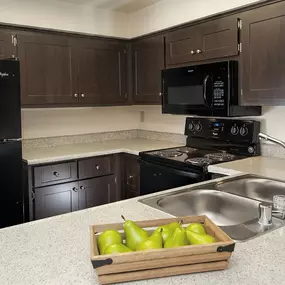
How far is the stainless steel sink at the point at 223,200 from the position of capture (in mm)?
1517

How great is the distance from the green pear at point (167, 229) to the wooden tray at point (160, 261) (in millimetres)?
75

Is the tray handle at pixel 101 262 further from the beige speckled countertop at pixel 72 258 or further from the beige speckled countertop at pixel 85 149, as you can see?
the beige speckled countertop at pixel 85 149

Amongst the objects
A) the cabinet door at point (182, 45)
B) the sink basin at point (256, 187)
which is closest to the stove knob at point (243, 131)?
the cabinet door at point (182, 45)

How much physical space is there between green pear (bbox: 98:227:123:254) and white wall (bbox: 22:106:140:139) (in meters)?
2.53

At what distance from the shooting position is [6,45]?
8.93 feet

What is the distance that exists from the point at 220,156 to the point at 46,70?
166 cm

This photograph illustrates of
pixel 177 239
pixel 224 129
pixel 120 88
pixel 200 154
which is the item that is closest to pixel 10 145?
pixel 120 88

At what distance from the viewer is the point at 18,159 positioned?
251 centimetres

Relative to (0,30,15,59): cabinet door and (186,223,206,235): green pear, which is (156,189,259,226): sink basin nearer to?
(186,223,206,235): green pear

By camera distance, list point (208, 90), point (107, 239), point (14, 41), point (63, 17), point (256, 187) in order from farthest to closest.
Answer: point (63, 17) < point (14, 41) < point (208, 90) < point (256, 187) < point (107, 239)

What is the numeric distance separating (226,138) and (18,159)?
64.9 inches

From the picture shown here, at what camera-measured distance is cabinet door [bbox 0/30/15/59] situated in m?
2.71

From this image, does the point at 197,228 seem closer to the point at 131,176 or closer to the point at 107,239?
the point at 107,239

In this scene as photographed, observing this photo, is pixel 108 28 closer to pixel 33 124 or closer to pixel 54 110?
pixel 54 110
